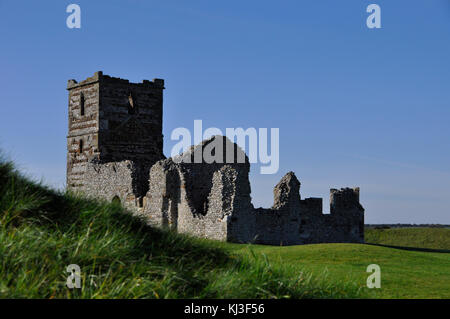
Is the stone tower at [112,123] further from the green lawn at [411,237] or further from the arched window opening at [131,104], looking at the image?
the green lawn at [411,237]

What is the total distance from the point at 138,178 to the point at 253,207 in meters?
Answer: 6.07

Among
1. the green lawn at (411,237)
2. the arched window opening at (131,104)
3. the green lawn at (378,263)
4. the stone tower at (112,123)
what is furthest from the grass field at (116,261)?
the green lawn at (411,237)

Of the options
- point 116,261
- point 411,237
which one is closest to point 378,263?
point 116,261

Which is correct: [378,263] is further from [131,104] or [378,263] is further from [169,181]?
[131,104]

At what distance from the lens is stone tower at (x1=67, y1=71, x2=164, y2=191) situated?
3030 centimetres

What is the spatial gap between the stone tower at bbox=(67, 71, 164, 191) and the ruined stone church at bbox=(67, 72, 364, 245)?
54 millimetres

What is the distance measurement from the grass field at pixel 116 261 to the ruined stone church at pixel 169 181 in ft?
41.2

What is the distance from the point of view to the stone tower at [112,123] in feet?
99.4

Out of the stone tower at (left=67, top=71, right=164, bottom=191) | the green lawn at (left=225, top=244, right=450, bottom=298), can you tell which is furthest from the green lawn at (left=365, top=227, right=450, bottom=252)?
the green lawn at (left=225, top=244, right=450, bottom=298)

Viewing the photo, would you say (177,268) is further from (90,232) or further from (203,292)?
(90,232)

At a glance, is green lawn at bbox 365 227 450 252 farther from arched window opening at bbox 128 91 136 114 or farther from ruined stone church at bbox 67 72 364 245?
arched window opening at bbox 128 91 136 114
